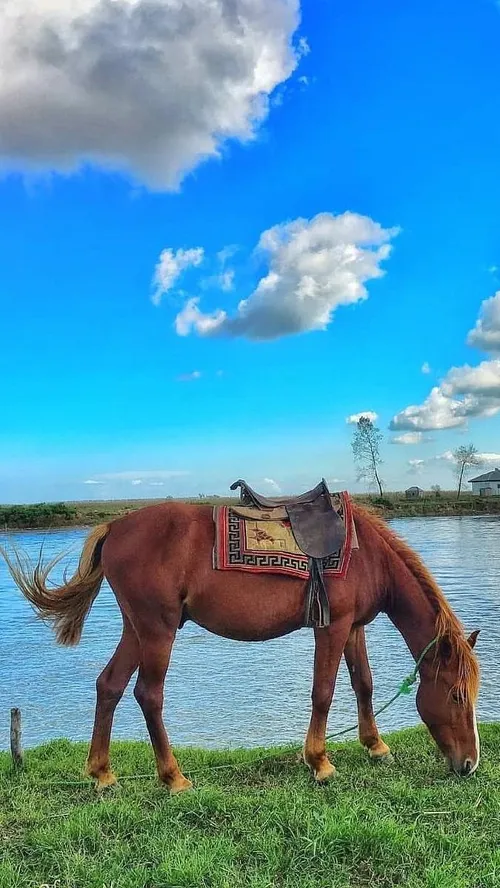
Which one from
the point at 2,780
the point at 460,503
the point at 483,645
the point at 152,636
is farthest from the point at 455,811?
the point at 460,503

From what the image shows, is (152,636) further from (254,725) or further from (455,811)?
(254,725)

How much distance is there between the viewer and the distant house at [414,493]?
61.6 meters

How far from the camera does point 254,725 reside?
6656mm

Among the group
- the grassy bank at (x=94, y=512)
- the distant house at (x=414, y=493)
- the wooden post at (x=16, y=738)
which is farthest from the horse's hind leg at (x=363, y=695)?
the distant house at (x=414, y=493)

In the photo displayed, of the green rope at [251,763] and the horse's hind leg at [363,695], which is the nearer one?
the green rope at [251,763]

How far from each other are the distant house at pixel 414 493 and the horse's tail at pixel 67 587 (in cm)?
5777

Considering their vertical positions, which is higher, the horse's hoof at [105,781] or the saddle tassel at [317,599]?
the saddle tassel at [317,599]

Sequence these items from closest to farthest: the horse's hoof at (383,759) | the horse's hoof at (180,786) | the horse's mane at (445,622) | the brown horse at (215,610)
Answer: the horse's hoof at (180,786), the brown horse at (215,610), the horse's mane at (445,622), the horse's hoof at (383,759)

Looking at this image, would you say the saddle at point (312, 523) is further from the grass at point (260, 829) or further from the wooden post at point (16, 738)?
the wooden post at point (16, 738)

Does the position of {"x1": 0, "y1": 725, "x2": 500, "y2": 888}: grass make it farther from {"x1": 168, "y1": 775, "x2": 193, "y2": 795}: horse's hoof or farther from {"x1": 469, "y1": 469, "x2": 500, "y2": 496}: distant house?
{"x1": 469, "y1": 469, "x2": 500, "y2": 496}: distant house

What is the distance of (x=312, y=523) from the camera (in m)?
4.69

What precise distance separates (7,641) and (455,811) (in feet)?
31.5

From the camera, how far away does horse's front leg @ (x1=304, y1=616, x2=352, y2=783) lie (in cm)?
452

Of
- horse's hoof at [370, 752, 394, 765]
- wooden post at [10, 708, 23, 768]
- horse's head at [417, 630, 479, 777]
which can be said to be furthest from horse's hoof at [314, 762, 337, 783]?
wooden post at [10, 708, 23, 768]
